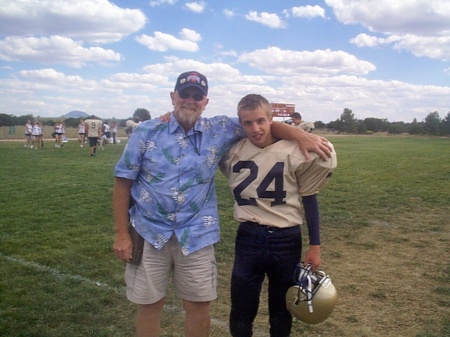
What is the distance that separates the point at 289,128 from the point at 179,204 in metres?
0.82

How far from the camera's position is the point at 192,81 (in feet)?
9.49

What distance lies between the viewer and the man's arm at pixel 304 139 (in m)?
2.85

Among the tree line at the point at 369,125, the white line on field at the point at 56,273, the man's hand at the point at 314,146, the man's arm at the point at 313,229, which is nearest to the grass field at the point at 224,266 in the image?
the white line on field at the point at 56,273

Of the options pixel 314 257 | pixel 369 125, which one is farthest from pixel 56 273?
pixel 369 125

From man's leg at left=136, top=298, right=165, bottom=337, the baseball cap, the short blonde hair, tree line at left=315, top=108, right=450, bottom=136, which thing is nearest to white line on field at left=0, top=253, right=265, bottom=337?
man's leg at left=136, top=298, right=165, bottom=337

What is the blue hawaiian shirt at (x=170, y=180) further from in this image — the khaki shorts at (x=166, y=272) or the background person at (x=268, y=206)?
the background person at (x=268, y=206)

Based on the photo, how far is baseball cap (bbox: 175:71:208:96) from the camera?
2.89 m

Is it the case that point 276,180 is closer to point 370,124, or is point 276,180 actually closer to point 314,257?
point 314,257

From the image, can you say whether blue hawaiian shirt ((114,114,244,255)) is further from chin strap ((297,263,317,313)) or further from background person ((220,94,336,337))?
chin strap ((297,263,317,313))

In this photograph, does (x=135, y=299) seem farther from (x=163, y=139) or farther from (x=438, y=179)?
(x=438, y=179)

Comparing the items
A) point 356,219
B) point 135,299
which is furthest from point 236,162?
point 356,219

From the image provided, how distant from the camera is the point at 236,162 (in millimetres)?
3031

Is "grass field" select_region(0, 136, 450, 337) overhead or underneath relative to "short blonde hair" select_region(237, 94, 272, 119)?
underneath

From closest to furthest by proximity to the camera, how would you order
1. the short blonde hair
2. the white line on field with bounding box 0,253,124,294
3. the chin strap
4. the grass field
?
the chin strap → the short blonde hair → the grass field → the white line on field with bounding box 0,253,124,294
